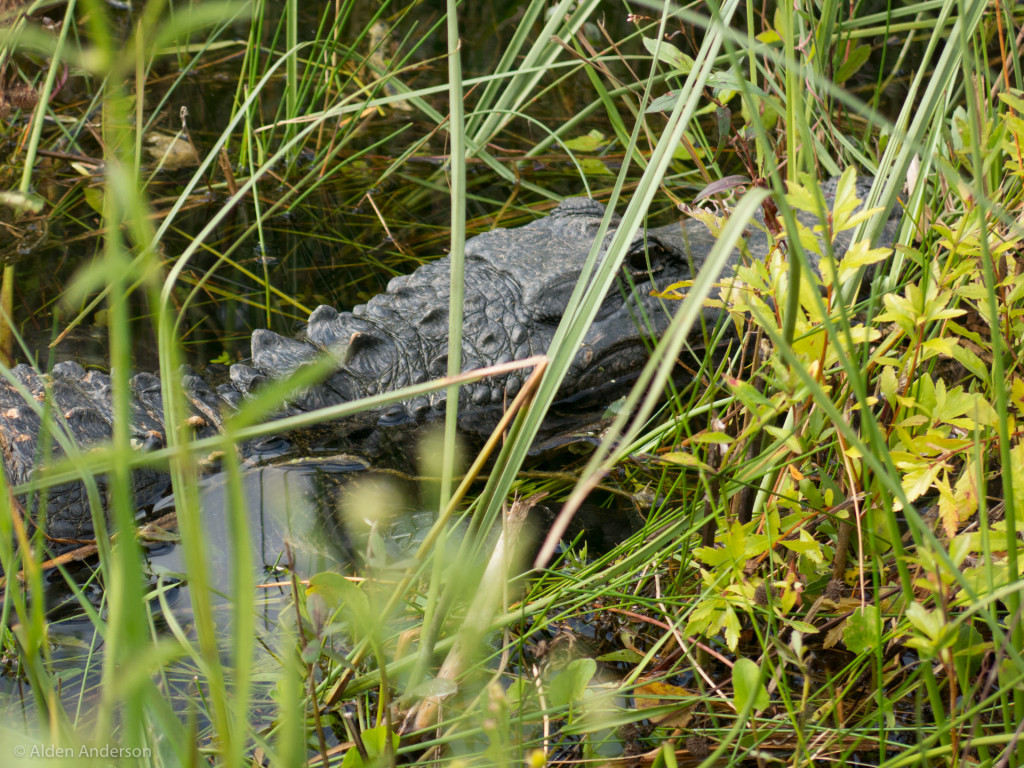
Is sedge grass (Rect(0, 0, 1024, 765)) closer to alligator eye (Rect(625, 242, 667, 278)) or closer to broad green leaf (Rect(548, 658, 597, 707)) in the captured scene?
broad green leaf (Rect(548, 658, 597, 707))

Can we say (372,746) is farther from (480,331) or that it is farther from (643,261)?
(643,261)

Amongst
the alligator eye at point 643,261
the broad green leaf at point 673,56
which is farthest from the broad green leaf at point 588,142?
the broad green leaf at point 673,56

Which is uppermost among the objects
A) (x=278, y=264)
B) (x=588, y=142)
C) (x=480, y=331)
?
(x=588, y=142)

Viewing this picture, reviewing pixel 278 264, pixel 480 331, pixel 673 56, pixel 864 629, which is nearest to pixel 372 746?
pixel 864 629

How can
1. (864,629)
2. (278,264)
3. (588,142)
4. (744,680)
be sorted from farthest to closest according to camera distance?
(588,142)
(278,264)
(864,629)
(744,680)

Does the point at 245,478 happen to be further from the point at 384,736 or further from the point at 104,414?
the point at 384,736

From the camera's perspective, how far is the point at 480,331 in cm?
351

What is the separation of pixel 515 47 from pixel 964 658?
2901mm

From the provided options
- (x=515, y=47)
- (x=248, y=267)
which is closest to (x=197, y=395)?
(x=248, y=267)

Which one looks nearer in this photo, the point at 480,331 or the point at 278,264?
the point at 480,331

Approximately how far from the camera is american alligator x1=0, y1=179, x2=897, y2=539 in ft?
10.2

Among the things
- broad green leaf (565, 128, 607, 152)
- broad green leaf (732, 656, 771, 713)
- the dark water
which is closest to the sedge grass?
broad green leaf (732, 656, 771, 713)

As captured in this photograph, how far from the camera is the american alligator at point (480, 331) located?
10.2 ft

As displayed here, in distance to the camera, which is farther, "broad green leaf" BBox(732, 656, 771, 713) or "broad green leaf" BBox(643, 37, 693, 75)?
"broad green leaf" BBox(643, 37, 693, 75)
